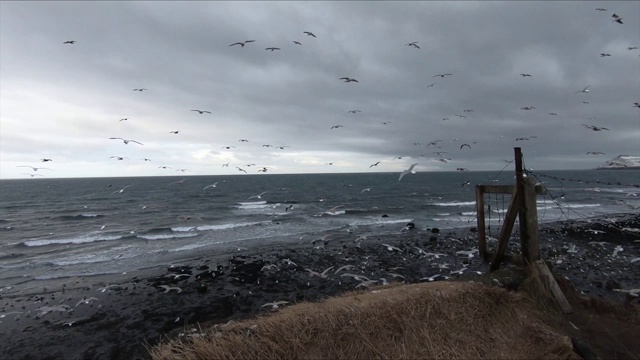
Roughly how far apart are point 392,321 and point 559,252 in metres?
17.7

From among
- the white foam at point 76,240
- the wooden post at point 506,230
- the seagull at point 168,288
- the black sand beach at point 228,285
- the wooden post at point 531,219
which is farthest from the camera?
the white foam at point 76,240

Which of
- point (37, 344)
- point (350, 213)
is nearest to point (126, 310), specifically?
point (37, 344)

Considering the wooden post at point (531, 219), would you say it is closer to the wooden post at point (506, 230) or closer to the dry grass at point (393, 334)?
the wooden post at point (506, 230)

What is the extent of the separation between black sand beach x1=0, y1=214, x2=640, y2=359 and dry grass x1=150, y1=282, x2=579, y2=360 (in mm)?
2842

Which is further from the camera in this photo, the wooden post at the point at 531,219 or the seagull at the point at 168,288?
the seagull at the point at 168,288

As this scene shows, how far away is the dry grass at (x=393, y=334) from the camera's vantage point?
19.7 ft

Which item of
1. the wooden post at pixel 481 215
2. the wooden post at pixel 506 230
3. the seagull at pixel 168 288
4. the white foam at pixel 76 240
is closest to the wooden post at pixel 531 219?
the wooden post at pixel 506 230

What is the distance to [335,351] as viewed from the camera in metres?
6.05

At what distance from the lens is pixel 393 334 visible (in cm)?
639

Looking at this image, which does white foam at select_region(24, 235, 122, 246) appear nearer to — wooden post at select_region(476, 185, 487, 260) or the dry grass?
the dry grass

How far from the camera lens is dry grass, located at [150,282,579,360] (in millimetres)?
5992

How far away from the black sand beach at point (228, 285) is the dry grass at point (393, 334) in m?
2.84

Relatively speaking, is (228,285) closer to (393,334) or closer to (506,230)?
(393,334)

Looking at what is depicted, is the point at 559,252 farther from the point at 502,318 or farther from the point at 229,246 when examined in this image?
the point at 229,246
